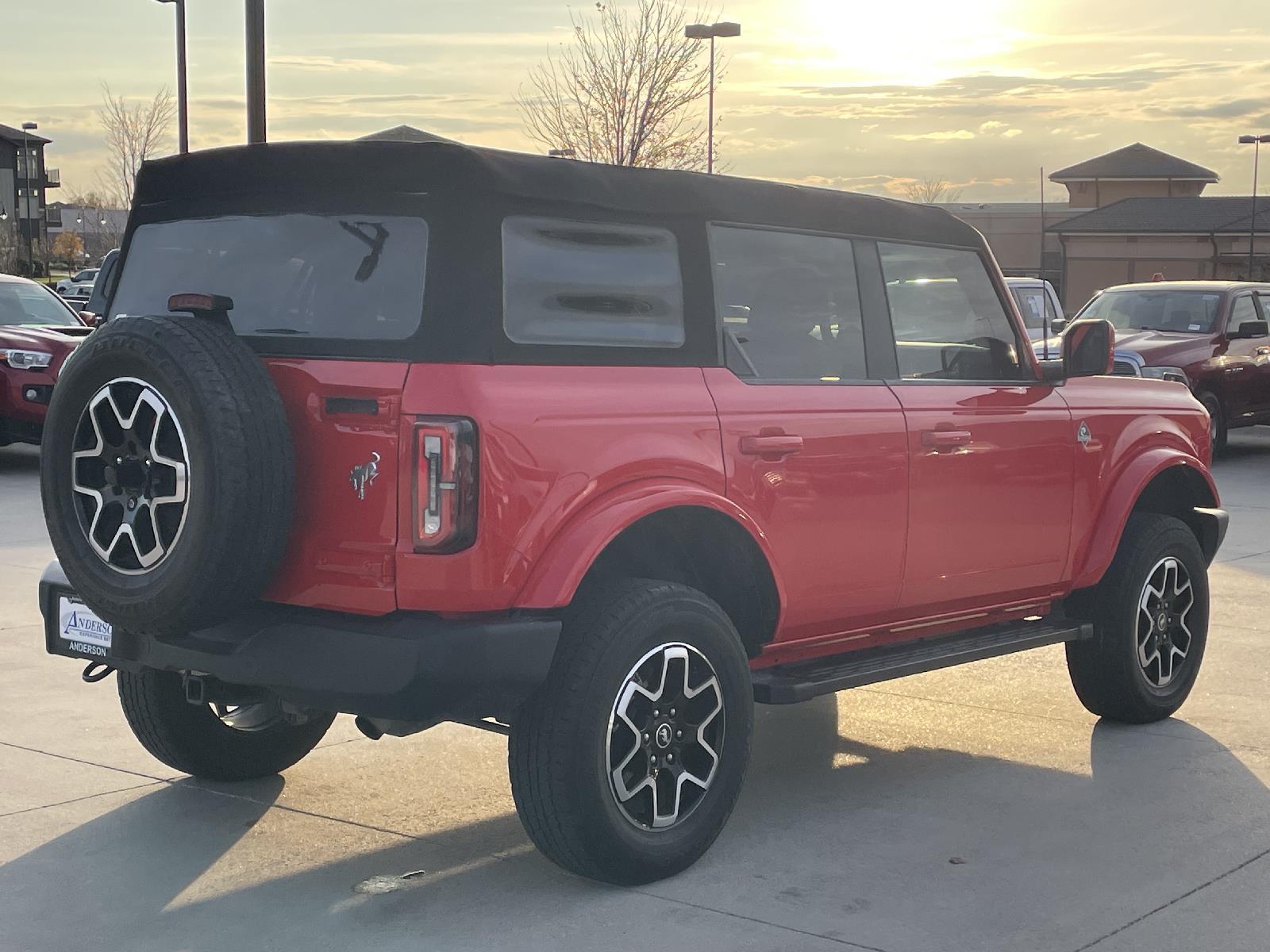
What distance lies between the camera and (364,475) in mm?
4230

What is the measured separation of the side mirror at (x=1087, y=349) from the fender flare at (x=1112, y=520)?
1.63ft

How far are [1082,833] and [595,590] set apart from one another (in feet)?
5.72

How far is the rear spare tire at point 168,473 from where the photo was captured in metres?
4.12

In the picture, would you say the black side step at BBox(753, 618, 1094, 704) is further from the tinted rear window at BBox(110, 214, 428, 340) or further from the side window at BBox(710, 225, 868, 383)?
the tinted rear window at BBox(110, 214, 428, 340)

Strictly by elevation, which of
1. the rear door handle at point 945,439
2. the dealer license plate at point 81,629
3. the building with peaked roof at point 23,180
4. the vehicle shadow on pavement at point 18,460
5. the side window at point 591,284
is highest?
the building with peaked roof at point 23,180

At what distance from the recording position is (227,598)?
423 centimetres

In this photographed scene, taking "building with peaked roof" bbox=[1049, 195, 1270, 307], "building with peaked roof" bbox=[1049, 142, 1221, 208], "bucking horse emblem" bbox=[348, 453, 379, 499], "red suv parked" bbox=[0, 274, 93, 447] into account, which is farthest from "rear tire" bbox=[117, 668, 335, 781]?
"building with peaked roof" bbox=[1049, 142, 1221, 208]

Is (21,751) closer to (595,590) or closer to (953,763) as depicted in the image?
(595,590)

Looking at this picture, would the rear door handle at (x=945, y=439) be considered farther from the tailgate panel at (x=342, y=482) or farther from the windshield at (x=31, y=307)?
the windshield at (x=31, y=307)

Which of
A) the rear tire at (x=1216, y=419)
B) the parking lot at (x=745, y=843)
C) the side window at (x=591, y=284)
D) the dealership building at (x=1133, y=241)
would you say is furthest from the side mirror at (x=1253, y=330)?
the dealership building at (x=1133, y=241)

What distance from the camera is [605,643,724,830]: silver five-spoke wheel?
180 inches

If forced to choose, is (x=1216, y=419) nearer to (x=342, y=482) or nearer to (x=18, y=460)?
(x=18, y=460)

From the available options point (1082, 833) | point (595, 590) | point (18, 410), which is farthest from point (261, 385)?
point (18, 410)

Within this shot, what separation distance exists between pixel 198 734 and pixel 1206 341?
14548 mm
